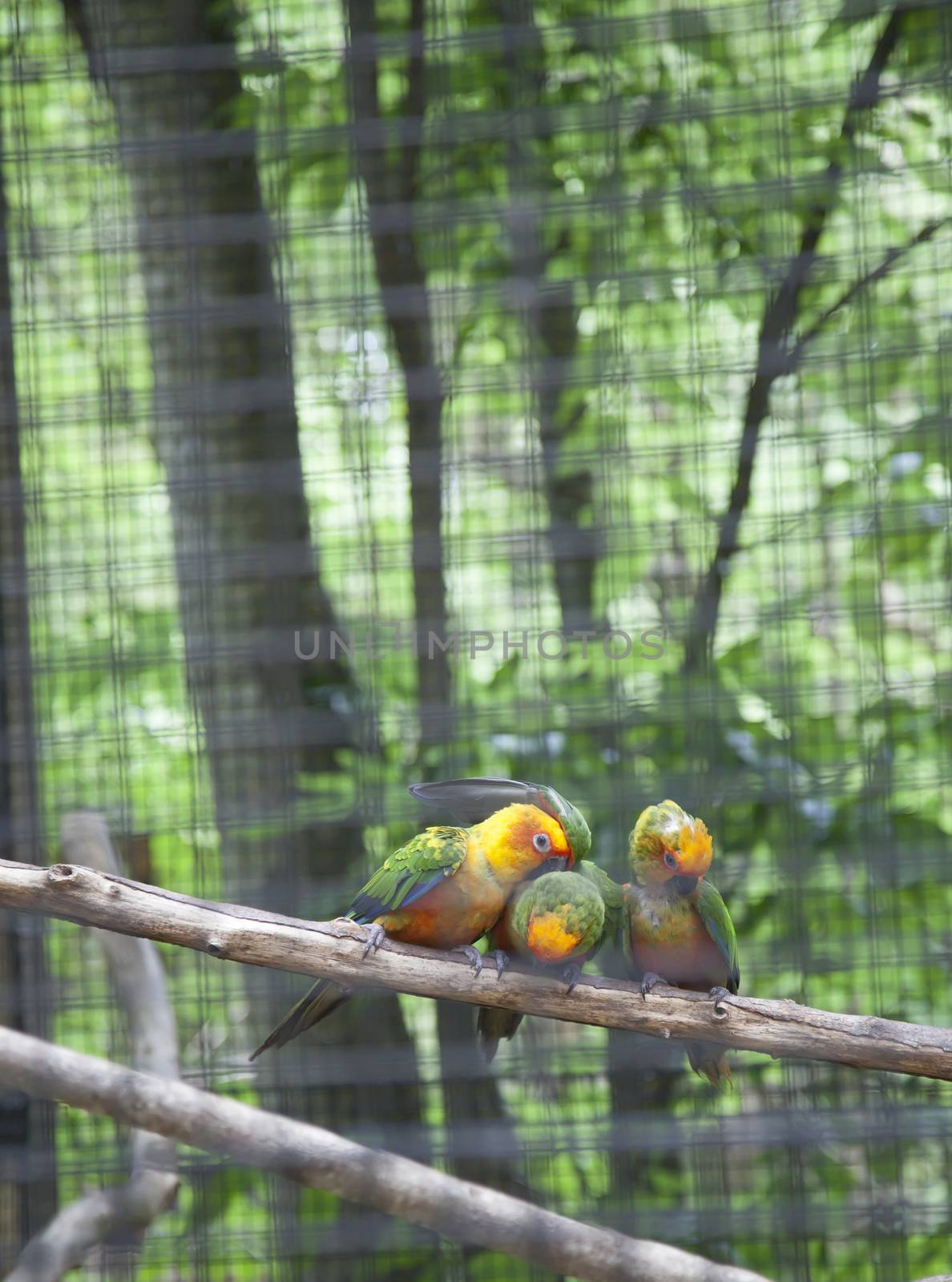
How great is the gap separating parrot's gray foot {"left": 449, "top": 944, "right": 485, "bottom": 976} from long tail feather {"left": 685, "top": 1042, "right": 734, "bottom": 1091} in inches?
11.5

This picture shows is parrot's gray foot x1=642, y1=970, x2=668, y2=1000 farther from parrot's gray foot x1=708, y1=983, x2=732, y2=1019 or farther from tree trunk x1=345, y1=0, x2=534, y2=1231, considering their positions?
tree trunk x1=345, y1=0, x2=534, y2=1231

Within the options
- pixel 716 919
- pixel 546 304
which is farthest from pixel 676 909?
pixel 546 304

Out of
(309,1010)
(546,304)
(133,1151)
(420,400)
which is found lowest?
(133,1151)

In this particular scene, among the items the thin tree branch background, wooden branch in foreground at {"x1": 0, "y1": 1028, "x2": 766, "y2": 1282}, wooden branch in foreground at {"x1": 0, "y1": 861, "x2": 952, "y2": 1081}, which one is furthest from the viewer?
the thin tree branch background

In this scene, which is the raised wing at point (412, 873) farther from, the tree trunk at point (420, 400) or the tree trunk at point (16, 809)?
the tree trunk at point (16, 809)

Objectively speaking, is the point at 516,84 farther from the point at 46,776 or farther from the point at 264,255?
the point at 46,776

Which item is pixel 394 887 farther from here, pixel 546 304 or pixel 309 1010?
pixel 546 304

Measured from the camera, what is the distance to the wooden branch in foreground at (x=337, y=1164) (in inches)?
45.0

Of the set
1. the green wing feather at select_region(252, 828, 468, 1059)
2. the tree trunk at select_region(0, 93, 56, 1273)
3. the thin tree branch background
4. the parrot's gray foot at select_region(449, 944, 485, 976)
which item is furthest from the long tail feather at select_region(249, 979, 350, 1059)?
the tree trunk at select_region(0, 93, 56, 1273)

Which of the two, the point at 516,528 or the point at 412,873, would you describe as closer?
the point at 412,873

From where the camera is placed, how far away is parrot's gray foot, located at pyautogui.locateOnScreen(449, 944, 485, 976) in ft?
3.25

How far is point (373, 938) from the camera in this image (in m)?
0.98

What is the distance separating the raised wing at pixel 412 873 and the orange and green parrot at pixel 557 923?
76 millimetres

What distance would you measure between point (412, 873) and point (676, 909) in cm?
26
